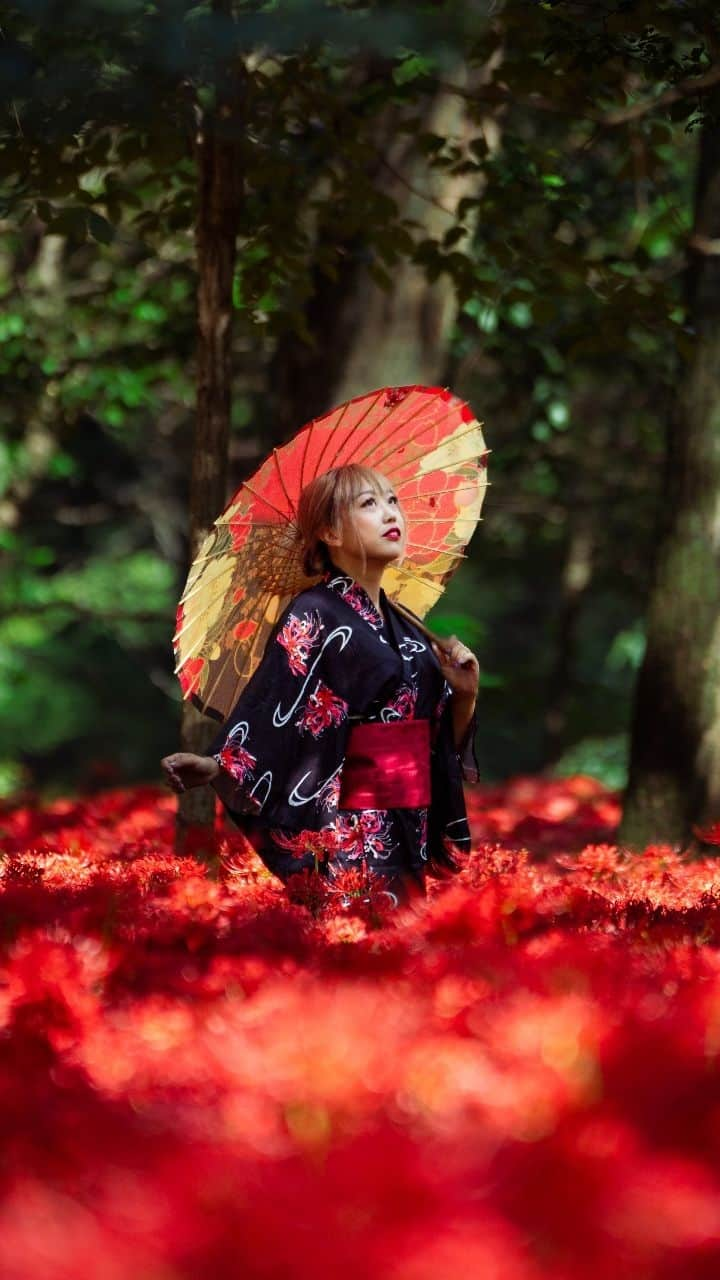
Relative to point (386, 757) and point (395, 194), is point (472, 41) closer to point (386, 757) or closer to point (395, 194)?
point (395, 194)

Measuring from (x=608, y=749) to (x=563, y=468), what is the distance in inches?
114

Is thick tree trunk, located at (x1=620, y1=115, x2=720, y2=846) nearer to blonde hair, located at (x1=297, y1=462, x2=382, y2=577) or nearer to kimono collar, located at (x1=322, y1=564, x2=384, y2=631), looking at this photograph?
kimono collar, located at (x1=322, y1=564, x2=384, y2=631)

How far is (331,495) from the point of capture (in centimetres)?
358

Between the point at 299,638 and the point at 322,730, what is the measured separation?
24 cm

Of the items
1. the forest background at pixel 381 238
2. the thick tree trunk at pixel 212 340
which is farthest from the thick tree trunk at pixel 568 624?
the thick tree trunk at pixel 212 340

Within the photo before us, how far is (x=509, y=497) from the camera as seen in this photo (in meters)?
14.5

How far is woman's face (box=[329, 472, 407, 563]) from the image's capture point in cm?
355

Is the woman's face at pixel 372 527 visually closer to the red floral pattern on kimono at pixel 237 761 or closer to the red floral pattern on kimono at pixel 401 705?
the red floral pattern on kimono at pixel 401 705

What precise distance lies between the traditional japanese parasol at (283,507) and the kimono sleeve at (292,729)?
0.27 metres

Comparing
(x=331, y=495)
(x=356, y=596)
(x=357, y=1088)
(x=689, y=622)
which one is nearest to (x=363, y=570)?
(x=356, y=596)

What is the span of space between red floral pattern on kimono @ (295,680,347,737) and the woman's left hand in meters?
0.33

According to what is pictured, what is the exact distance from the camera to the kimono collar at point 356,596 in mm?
3625

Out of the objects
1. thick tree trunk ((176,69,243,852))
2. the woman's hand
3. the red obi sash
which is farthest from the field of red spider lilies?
thick tree trunk ((176,69,243,852))

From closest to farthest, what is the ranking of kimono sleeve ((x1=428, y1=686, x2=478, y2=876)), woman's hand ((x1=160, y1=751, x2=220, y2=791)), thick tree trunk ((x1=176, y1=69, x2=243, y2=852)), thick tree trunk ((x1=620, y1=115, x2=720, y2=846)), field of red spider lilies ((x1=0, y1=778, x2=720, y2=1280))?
field of red spider lilies ((x1=0, y1=778, x2=720, y2=1280)), woman's hand ((x1=160, y1=751, x2=220, y2=791)), kimono sleeve ((x1=428, y1=686, x2=478, y2=876)), thick tree trunk ((x1=176, y1=69, x2=243, y2=852)), thick tree trunk ((x1=620, y1=115, x2=720, y2=846))
